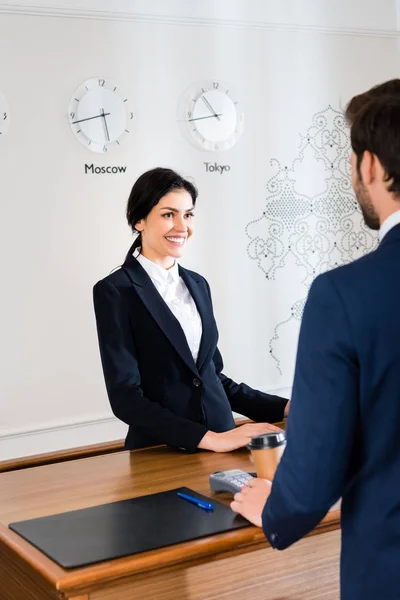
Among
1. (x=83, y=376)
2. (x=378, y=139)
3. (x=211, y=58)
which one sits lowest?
(x=83, y=376)

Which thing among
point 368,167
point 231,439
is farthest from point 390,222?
point 231,439

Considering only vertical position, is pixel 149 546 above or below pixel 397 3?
below

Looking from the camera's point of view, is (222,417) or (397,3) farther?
(397,3)

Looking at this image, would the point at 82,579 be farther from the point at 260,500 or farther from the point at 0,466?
the point at 0,466

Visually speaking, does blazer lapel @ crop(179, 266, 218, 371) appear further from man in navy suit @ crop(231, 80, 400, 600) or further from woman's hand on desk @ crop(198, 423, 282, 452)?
man in navy suit @ crop(231, 80, 400, 600)

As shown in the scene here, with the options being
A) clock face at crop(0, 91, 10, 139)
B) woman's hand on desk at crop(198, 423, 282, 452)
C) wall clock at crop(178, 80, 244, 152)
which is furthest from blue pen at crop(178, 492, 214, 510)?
wall clock at crop(178, 80, 244, 152)

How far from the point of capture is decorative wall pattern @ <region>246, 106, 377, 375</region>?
4945 millimetres

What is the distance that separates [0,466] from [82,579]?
1.06 meters

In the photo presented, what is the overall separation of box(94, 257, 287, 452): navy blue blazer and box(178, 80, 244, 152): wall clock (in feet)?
6.84

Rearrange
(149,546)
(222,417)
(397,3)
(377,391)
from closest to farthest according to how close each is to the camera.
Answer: (377,391) < (149,546) < (222,417) < (397,3)

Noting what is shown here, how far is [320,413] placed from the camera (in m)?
1.32

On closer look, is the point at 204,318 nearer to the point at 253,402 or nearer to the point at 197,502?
the point at 253,402

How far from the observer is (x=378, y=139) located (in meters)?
1.32

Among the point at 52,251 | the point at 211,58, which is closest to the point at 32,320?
the point at 52,251
